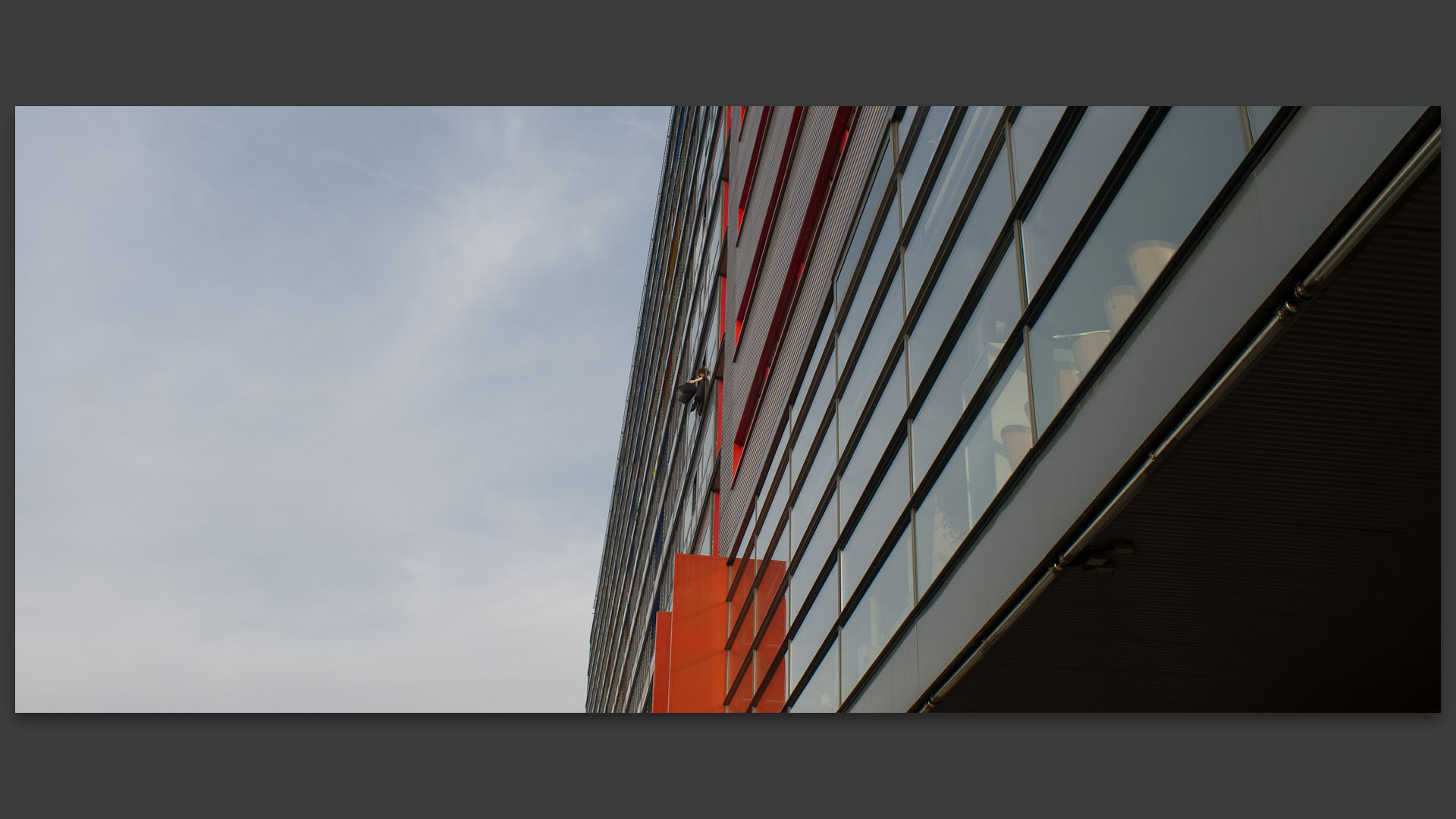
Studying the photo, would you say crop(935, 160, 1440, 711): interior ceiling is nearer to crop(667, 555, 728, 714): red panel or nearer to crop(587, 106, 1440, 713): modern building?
crop(587, 106, 1440, 713): modern building

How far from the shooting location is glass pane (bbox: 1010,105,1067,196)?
19.8 feet

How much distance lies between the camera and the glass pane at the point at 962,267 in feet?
22.0

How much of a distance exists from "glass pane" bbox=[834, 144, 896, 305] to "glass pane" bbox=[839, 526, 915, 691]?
2.96 meters

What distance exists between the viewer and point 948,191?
7.80 meters

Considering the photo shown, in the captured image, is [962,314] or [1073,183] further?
[962,314]

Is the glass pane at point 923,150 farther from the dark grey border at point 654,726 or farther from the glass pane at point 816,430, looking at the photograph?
the glass pane at point 816,430

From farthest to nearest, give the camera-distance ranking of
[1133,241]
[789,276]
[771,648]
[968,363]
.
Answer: [789,276], [771,648], [968,363], [1133,241]

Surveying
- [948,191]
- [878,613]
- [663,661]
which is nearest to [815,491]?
[878,613]

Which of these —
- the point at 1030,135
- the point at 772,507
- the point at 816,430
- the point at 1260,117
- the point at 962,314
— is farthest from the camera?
the point at 772,507

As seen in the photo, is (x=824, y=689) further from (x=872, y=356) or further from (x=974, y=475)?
(x=974, y=475)

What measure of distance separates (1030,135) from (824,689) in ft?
16.3

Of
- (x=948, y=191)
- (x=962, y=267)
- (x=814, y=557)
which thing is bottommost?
(x=814, y=557)

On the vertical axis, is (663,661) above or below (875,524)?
above
